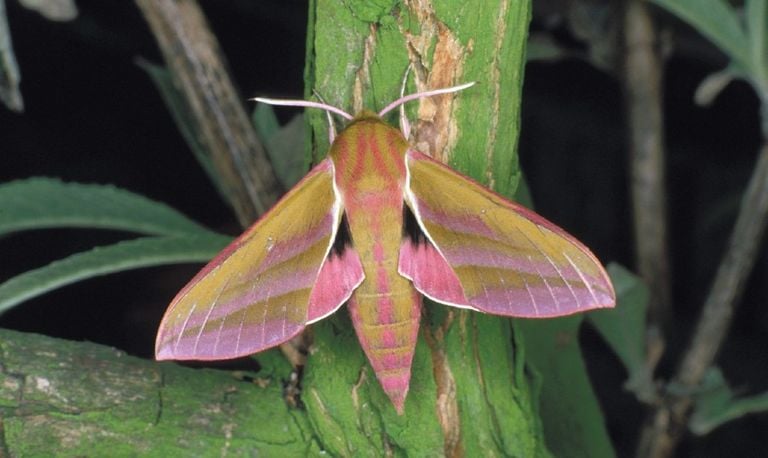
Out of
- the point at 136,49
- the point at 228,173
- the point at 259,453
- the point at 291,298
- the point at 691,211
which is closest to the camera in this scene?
the point at 291,298

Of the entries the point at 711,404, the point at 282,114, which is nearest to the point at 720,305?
the point at 711,404

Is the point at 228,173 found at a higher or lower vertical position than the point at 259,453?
higher

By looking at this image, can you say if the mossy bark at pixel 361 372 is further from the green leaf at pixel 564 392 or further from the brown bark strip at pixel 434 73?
the green leaf at pixel 564 392

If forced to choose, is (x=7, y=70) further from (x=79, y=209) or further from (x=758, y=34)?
(x=758, y=34)

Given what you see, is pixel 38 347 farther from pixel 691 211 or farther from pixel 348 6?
pixel 691 211

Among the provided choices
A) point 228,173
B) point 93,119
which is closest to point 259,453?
point 228,173

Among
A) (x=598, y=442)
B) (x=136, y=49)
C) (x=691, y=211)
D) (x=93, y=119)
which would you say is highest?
(x=136, y=49)

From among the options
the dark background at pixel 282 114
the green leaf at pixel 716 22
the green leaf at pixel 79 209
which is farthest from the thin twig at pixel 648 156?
the green leaf at pixel 79 209
